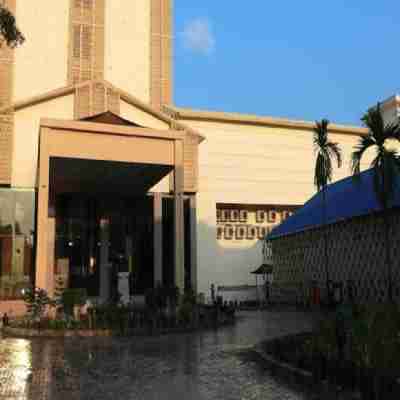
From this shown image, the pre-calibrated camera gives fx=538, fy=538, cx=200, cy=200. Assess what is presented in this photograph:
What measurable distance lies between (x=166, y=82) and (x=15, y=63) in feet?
34.4

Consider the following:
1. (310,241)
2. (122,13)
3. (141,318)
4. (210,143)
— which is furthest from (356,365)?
(122,13)

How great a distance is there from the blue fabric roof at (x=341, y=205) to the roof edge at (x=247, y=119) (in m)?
9.93

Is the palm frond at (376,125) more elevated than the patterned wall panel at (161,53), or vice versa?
the patterned wall panel at (161,53)

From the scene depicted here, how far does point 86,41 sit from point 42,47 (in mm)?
3109

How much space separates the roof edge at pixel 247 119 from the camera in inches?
1458

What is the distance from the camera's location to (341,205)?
25453 mm

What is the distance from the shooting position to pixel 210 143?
37.5 metres

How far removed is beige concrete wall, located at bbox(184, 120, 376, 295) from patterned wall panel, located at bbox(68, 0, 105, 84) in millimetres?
7949

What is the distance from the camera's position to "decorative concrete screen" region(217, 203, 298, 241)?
37.8 meters

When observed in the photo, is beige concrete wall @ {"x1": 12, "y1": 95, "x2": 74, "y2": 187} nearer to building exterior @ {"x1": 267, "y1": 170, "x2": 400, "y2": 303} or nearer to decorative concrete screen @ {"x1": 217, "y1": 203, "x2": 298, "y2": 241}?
decorative concrete screen @ {"x1": 217, "y1": 203, "x2": 298, "y2": 241}

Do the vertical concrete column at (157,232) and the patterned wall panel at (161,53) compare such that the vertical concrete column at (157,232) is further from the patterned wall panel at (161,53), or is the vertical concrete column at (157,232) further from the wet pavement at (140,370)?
the wet pavement at (140,370)

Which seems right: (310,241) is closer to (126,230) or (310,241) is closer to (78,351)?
(126,230)

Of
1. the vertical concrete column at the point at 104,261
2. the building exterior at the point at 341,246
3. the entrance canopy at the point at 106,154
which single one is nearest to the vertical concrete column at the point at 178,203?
the entrance canopy at the point at 106,154

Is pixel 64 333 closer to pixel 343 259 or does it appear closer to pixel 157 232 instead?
pixel 343 259
